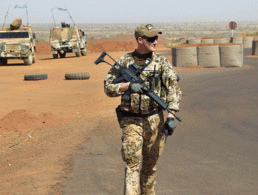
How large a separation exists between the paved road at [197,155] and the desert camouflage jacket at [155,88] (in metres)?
1.34

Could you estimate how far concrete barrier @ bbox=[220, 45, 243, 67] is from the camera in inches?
818

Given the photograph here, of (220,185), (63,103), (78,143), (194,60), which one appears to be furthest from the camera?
(194,60)

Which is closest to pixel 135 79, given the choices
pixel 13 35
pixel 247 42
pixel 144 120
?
pixel 144 120

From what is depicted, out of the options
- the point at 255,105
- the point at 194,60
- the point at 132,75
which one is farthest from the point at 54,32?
the point at 132,75

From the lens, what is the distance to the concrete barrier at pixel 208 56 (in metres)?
20.9

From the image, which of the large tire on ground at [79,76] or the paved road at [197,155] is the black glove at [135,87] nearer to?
the paved road at [197,155]

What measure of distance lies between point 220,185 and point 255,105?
6058mm

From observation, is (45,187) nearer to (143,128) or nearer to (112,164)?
(112,164)

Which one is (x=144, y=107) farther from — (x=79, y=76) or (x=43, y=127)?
(x=79, y=76)

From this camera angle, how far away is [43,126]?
32.5 feet

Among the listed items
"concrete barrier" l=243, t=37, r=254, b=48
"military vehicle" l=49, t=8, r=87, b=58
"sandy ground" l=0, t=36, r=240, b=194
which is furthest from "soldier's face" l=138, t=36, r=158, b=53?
"concrete barrier" l=243, t=37, r=254, b=48

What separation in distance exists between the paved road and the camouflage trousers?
772 millimetres

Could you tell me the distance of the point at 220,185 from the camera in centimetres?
533

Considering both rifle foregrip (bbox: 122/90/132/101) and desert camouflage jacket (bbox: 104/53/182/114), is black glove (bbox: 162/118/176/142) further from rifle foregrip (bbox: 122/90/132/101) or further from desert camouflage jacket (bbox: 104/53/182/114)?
rifle foregrip (bbox: 122/90/132/101)
